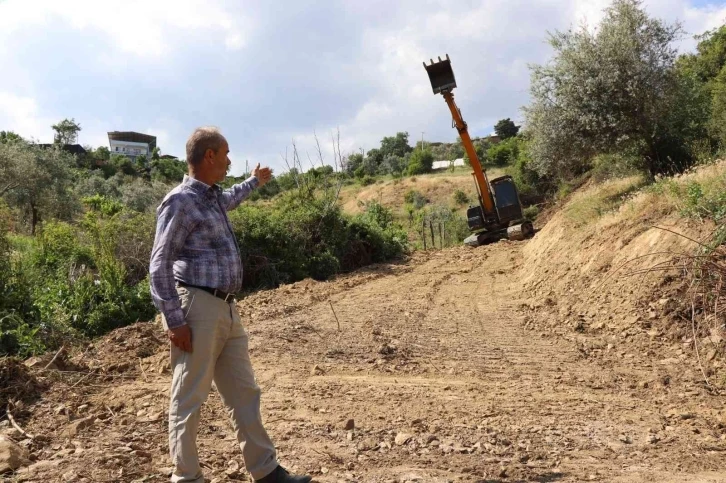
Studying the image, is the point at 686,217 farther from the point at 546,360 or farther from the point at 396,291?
the point at 396,291

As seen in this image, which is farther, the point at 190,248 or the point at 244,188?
the point at 244,188

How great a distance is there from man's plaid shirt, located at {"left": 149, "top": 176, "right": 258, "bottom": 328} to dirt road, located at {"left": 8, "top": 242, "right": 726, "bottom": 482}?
122cm

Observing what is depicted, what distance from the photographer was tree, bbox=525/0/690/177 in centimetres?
1241

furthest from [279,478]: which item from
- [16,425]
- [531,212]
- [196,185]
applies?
[531,212]

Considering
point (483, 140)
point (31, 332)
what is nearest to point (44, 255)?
point (31, 332)

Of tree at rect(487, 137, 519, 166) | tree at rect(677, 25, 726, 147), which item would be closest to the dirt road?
tree at rect(677, 25, 726, 147)

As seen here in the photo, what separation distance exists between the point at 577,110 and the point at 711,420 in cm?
979

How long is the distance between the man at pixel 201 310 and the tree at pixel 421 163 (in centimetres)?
4934

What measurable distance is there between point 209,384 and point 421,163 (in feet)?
164

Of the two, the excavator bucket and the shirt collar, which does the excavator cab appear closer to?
the excavator bucket

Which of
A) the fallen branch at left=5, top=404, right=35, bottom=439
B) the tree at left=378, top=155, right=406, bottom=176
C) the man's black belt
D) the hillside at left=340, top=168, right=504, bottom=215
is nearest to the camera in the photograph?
the man's black belt

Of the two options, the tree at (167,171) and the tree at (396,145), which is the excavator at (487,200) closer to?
the tree at (167,171)

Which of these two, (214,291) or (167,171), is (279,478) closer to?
(214,291)

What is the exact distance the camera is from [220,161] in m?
3.12
